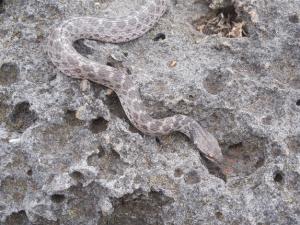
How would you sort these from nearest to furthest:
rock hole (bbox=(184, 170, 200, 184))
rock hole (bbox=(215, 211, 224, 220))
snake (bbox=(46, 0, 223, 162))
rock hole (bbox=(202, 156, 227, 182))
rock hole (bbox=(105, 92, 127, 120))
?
rock hole (bbox=(215, 211, 224, 220)) → rock hole (bbox=(184, 170, 200, 184)) → rock hole (bbox=(202, 156, 227, 182)) → snake (bbox=(46, 0, 223, 162)) → rock hole (bbox=(105, 92, 127, 120))

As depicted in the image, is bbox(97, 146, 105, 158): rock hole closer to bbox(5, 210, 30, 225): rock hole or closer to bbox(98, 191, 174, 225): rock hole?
bbox(98, 191, 174, 225): rock hole

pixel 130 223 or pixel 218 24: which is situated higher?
pixel 218 24

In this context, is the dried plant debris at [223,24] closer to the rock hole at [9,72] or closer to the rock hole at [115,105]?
the rock hole at [115,105]

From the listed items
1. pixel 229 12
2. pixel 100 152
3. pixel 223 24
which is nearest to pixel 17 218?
pixel 100 152

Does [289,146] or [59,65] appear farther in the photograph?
[59,65]

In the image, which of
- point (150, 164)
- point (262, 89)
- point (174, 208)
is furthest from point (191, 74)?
point (174, 208)

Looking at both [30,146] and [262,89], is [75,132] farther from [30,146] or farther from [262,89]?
[262,89]

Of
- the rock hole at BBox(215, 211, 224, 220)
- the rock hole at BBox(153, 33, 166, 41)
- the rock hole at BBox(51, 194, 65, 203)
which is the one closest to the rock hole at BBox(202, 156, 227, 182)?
the rock hole at BBox(215, 211, 224, 220)
